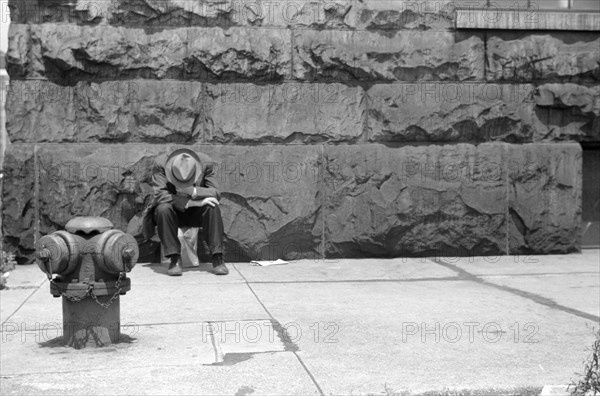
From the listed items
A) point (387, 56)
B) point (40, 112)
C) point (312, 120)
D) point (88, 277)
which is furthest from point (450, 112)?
point (88, 277)

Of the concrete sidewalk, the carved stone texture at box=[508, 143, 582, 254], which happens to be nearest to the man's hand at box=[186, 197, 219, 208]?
the concrete sidewalk

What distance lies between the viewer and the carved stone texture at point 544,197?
846 centimetres

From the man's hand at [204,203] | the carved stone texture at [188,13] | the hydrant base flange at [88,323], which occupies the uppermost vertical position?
the carved stone texture at [188,13]

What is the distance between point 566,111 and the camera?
8.62 m

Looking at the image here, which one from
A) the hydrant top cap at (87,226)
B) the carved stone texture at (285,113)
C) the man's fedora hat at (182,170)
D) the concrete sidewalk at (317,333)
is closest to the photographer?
the concrete sidewalk at (317,333)

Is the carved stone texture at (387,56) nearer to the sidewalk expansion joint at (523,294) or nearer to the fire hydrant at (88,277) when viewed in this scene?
the sidewalk expansion joint at (523,294)

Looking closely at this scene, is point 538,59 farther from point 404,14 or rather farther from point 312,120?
point 312,120

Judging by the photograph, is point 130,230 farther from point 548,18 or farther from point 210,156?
point 548,18

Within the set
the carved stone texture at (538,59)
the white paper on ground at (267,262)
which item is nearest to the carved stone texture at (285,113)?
the white paper on ground at (267,262)

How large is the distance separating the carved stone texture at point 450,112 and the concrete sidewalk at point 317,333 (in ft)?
5.47

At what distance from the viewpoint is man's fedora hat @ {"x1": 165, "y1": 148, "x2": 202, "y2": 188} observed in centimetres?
735

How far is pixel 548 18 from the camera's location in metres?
8.65

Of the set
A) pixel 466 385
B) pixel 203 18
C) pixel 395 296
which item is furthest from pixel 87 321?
pixel 203 18

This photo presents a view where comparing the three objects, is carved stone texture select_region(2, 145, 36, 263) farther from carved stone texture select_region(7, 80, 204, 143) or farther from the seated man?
the seated man
